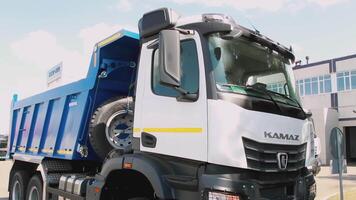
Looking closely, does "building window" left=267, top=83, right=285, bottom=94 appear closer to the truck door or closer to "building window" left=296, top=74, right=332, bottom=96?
the truck door

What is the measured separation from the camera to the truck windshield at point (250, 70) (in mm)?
4340

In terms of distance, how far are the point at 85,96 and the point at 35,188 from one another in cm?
246

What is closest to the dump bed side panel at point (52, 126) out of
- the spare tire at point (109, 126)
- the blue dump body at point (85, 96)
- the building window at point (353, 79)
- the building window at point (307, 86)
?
the blue dump body at point (85, 96)

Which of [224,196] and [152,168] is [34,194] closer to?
[152,168]

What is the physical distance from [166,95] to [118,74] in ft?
6.70

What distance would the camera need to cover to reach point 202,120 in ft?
13.8

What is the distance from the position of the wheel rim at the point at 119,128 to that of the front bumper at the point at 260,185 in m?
2.31

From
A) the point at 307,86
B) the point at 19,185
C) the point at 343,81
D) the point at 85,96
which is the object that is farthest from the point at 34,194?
the point at 307,86

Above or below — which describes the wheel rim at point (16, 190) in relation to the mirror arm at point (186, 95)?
below

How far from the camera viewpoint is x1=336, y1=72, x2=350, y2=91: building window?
35.1 m

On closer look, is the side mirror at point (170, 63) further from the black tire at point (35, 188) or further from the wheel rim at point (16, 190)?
the wheel rim at point (16, 190)

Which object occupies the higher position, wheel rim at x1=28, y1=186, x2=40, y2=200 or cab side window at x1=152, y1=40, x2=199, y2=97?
cab side window at x1=152, y1=40, x2=199, y2=97

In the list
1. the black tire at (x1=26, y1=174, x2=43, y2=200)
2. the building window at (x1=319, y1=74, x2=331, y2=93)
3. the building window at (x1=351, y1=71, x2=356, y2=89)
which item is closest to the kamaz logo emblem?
the black tire at (x1=26, y1=174, x2=43, y2=200)

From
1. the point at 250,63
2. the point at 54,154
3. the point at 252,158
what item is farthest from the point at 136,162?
the point at 54,154
